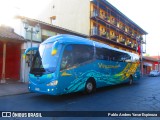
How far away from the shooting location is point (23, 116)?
690cm

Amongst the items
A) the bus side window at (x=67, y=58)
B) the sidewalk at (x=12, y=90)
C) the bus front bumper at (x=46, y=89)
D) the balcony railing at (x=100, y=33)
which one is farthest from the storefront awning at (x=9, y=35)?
the balcony railing at (x=100, y=33)

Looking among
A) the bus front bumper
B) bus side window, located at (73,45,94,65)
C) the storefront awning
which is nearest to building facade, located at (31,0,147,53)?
the storefront awning

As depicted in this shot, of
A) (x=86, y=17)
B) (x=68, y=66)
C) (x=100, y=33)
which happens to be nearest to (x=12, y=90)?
(x=68, y=66)

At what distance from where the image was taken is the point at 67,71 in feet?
33.2

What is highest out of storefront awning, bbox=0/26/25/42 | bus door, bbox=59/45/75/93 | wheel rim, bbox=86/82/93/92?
storefront awning, bbox=0/26/25/42

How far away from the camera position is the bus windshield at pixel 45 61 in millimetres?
9625

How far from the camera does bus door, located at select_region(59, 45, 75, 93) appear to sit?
32.0 ft

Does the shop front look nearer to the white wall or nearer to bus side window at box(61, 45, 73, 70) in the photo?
bus side window at box(61, 45, 73, 70)

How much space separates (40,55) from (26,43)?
994cm

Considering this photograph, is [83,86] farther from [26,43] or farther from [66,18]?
[66,18]

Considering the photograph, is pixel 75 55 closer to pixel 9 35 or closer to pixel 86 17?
pixel 9 35

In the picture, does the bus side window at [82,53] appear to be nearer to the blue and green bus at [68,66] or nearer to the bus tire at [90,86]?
the blue and green bus at [68,66]

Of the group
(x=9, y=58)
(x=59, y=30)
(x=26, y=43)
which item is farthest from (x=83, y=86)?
(x=59, y=30)

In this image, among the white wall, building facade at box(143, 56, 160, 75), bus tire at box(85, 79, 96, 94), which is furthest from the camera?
building facade at box(143, 56, 160, 75)
